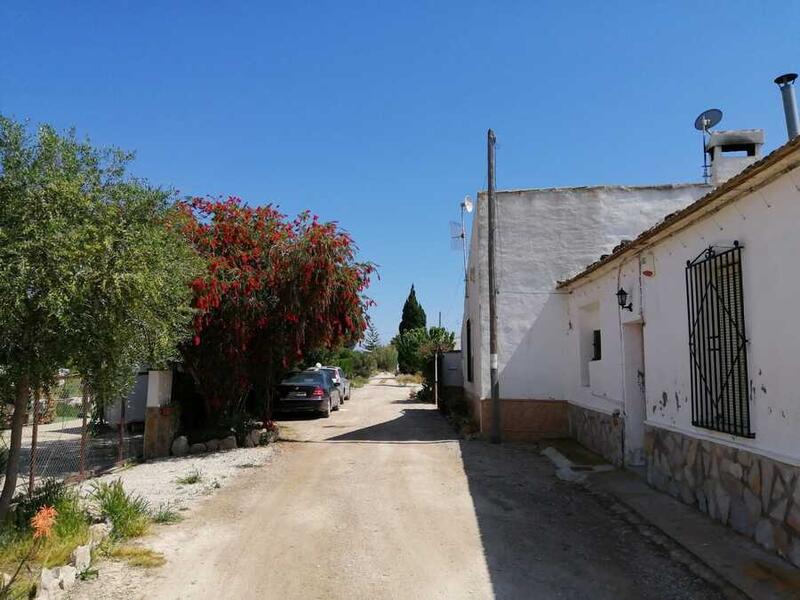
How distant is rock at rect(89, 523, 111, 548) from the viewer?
5781 millimetres

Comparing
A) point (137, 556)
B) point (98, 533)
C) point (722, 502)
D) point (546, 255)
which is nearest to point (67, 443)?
point (98, 533)

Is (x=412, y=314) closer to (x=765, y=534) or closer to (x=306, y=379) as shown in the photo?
(x=306, y=379)

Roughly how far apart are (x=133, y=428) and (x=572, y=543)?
39.3 feet

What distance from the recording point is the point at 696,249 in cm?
719

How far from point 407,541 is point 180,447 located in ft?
23.3

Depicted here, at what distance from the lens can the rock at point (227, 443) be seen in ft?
40.8

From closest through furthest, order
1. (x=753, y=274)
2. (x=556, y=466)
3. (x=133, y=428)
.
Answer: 1. (x=753, y=274)
2. (x=556, y=466)
3. (x=133, y=428)

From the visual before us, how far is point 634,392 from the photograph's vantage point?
9.64 m

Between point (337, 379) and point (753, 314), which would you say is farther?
point (337, 379)

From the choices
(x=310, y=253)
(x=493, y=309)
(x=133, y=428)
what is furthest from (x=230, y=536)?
(x=133, y=428)

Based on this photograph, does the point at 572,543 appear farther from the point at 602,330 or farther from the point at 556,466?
the point at 602,330

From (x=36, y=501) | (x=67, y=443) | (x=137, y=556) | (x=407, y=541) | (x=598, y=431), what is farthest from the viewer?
(x=67, y=443)

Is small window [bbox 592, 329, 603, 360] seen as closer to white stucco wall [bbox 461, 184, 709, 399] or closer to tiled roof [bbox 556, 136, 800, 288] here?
white stucco wall [bbox 461, 184, 709, 399]

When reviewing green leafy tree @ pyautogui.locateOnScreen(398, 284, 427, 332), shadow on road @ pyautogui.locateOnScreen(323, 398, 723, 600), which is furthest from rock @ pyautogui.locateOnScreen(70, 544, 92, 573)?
green leafy tree @ pyautogui.locateOnScreen(398, 284, 427, 332)
